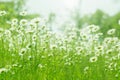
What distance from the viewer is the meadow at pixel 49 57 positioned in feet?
17.4

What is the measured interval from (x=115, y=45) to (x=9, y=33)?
1.54 m

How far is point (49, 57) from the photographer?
5926 mm

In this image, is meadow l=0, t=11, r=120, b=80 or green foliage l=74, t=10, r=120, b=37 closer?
meadow l=0, t=11, r=120, b=80

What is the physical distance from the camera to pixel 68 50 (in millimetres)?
6504

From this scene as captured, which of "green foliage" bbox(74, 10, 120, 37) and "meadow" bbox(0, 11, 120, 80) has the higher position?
"green foliage" bbox(74, 10, 120, 37)

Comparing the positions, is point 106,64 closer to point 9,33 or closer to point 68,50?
point 68,50

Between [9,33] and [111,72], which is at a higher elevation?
[9,33]

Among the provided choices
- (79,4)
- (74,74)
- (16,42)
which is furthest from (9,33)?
(79,4)

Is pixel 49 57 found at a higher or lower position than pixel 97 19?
lower

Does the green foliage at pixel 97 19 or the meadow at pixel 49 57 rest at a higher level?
the green foliage at pixel 97 19

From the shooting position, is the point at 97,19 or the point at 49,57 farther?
the point at 97,19

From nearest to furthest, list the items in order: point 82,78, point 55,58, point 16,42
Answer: point 82,78 → point 55,58 → point 16,42

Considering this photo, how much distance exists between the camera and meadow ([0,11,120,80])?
5309 millimetres

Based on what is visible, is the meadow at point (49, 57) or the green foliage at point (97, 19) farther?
the green foliage at point (97, 19)
